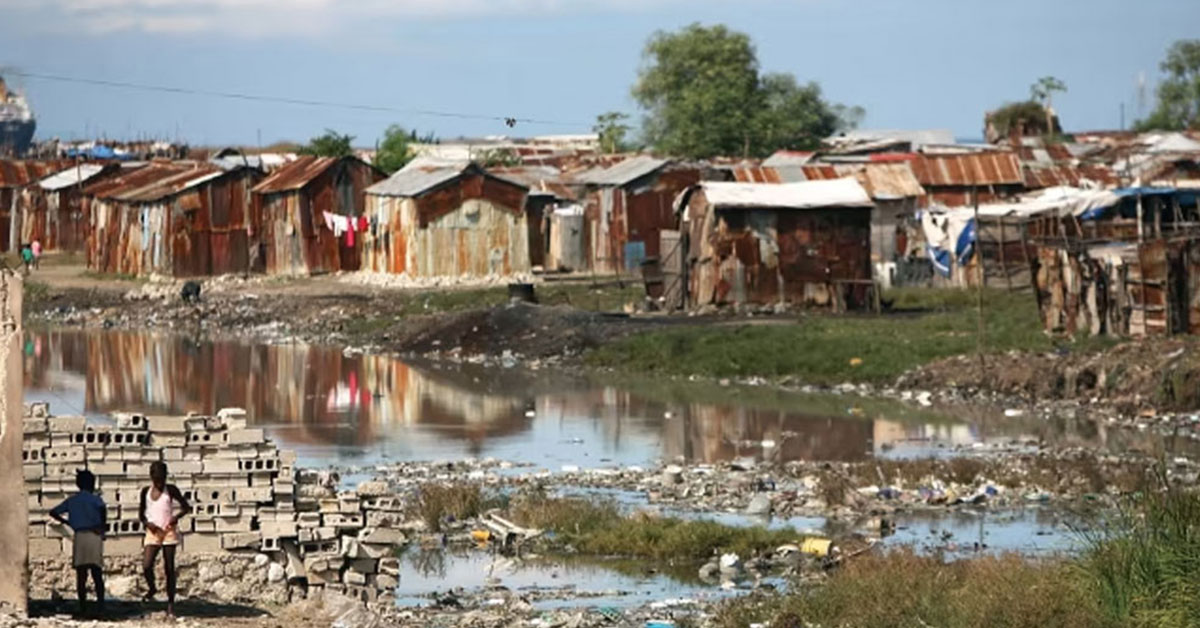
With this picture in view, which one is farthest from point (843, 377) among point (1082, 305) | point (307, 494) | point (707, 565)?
point (307, 494)

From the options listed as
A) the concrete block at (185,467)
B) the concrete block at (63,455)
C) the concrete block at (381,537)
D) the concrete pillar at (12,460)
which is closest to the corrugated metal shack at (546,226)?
the concrete block at (381,537)

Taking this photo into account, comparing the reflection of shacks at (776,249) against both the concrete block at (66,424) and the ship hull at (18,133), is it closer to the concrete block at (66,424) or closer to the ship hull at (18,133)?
the concrete block at (66,424)

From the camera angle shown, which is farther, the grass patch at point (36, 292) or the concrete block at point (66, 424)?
the grass patch at point (36, 292)

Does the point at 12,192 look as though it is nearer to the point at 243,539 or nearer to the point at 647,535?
the point at 647,535

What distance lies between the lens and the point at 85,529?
15.0 m

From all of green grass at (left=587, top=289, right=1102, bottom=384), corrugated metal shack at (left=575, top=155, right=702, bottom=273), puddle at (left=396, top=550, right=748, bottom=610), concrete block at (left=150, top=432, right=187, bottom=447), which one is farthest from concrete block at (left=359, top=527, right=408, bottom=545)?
corrugated metal shack at (left=575, top=155, right=702, bottom=273)

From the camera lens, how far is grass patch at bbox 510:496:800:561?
19.2m

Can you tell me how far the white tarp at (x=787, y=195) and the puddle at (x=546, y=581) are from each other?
22437mm

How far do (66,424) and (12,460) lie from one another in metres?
1.82

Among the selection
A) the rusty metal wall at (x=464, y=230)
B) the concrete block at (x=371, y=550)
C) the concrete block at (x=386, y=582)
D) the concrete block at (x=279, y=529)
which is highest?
the rusty metal wall at (x=464, y=230)

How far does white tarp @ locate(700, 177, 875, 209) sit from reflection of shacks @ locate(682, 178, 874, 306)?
2 centimetres

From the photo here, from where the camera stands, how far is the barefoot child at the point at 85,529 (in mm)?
14945

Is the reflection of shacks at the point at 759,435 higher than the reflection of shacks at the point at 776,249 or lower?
lower

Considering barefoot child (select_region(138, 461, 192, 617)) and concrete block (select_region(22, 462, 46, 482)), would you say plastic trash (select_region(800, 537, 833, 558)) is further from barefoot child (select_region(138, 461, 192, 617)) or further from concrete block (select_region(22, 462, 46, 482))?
concrete block (select_region(22, 462, 46, 482))
